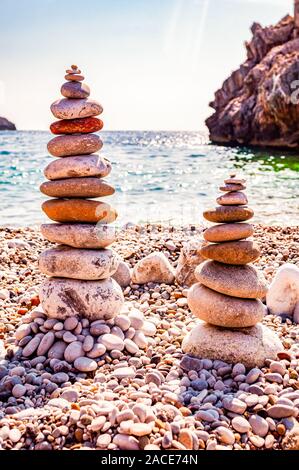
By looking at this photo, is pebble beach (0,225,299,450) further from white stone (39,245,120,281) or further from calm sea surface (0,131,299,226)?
calm sea surface (0,131,299,226)

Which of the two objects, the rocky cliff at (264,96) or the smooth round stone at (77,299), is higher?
the rocky cliff at (264,96)

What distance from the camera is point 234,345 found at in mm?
4270

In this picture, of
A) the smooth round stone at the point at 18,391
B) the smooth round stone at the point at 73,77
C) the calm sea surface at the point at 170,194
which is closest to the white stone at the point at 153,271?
the smooth round stone at the point at 73,77

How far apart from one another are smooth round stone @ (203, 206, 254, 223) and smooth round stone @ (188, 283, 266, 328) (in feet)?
2.15

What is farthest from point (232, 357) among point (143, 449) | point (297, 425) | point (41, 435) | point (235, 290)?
point (41, 435)

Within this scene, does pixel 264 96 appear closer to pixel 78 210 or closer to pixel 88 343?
pixel 78 210

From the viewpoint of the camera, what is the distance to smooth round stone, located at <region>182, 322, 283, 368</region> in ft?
13.9

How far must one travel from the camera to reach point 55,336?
459 centimetres

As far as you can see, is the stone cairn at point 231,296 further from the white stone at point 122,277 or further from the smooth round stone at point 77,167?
the white stone at point 122,277

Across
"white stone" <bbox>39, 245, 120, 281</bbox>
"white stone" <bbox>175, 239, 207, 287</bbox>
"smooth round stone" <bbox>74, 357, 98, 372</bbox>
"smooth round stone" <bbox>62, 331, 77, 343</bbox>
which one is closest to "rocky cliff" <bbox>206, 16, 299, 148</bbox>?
"white stone" <bbox>175, 239, 207, 287</bbox>

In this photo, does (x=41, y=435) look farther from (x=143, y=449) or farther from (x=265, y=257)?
(x=265, y=257)

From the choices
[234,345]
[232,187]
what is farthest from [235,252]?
[234,345]

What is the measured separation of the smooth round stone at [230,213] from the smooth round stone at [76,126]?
1429 mm

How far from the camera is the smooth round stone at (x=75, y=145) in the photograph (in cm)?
479
